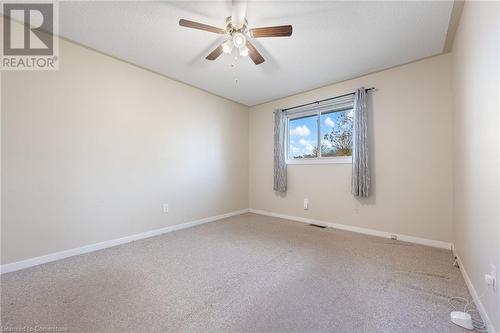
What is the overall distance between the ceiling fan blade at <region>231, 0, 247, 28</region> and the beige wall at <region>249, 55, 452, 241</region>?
2.15m

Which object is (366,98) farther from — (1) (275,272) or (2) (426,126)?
(1) (275,272)

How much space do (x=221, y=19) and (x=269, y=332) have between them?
2.56 metres

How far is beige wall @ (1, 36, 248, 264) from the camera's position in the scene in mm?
1933

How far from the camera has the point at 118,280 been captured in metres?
1.70

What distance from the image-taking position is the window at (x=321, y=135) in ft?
10.7

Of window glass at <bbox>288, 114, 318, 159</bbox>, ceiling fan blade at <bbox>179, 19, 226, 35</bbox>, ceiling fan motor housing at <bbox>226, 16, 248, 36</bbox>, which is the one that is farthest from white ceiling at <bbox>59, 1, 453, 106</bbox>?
window glass at <bbox>288, 114, 318, 159</bbox>

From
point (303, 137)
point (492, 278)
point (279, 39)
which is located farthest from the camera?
point (303, 137)

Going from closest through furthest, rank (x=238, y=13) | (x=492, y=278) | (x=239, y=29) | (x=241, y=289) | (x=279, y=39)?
(x=492, y=278)
(x=241, y=289)
(x=238, y=13)
(x=239, y=29)
(x=279, y=39)

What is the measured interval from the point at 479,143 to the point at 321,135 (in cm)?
224

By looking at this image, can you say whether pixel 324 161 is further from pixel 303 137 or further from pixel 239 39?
pixel 239 39

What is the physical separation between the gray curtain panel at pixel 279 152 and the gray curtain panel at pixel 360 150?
1.27 m

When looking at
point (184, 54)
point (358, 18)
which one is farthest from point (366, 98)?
point (184, 54)

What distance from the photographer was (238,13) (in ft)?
5.57

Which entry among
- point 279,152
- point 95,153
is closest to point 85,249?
point 95,153
